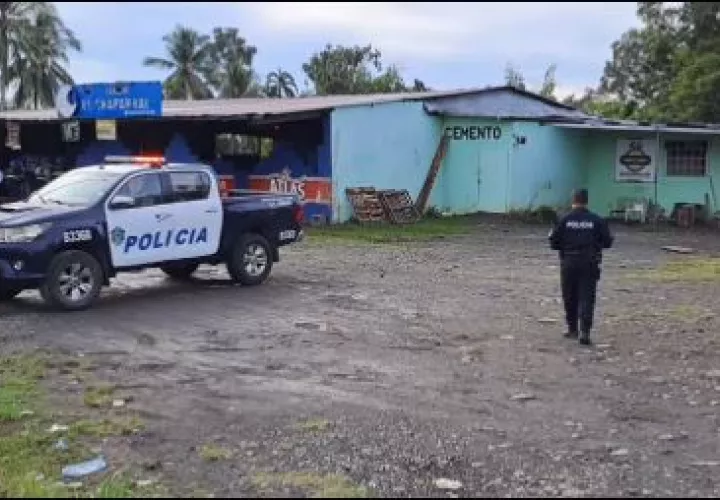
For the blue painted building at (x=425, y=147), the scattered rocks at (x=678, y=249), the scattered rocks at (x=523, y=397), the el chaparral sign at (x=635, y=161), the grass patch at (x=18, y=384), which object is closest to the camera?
Result: the grass patch at (x=18, y=384)

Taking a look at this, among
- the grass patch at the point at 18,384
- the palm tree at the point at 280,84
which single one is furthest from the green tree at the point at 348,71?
the grass patch at the point at 18,384

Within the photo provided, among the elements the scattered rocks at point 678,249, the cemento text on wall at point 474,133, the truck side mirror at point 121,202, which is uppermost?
the cemento text on wall at point 474,133

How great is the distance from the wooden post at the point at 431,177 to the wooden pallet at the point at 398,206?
502 mm

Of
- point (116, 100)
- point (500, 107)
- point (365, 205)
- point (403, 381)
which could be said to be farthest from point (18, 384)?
point (500, 107)

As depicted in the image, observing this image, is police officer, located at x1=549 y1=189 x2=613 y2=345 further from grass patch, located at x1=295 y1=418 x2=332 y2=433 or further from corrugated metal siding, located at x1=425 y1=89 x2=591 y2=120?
corrugated metal siding, located at x1=425 y1=89 x2=591 y2=120

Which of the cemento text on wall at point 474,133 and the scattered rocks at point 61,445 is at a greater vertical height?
the cemento text on wall at point 474,133

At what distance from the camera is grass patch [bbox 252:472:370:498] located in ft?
19.2

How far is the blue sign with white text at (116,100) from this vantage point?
84.7ft

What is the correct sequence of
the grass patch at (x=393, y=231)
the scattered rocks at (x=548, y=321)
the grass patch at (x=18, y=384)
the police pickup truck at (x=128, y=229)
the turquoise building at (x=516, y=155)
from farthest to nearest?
1. the turquoise building at (x=516, y=155)
2. the grass patch at (x=393, y=231)
3. the police pickup truck at (x=128, y=229)
4. the scattered rocks at (x=548, y=321)
5. the grass patch at (x=18, y=384)

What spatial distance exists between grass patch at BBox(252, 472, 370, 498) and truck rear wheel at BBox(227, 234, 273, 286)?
833 cm

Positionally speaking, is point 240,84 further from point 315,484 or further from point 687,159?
point 315,484

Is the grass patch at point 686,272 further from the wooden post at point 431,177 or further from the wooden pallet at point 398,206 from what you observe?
the wooden post at point 431,177

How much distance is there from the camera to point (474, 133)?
91.5 feet

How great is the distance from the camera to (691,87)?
39875mm
